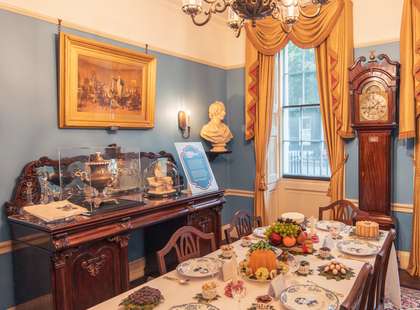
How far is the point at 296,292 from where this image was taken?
5.55ft

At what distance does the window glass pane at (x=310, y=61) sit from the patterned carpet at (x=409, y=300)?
2.85m

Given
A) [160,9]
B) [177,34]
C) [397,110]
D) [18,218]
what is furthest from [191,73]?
[18,218]

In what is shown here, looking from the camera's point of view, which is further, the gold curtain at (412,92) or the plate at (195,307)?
the gold curtain at (412,92)

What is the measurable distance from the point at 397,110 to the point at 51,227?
3.58 metres

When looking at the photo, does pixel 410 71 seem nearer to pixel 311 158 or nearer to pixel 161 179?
pixel 311 158

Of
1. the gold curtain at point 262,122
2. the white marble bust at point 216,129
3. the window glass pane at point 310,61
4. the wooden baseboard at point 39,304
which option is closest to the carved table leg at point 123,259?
the wooden baseboard at point 39,304

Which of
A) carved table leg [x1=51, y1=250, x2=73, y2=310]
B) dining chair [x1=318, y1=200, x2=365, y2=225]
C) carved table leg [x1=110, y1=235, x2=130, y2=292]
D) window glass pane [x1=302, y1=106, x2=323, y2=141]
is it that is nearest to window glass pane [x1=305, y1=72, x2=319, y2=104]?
window glass pane [x1=302, y1=106, x2=323, y2=141]

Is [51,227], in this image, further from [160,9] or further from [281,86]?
[281,86]

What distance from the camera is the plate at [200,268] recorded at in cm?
195

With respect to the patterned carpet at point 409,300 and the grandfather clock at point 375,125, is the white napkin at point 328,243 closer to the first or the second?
the patterned carpet at point 409,300

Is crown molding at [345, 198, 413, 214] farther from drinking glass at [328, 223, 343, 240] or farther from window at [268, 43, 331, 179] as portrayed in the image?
drinking glass at [328, 223, 343, 240]

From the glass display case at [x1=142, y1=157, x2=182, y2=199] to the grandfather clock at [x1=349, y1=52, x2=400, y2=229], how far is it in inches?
82.8

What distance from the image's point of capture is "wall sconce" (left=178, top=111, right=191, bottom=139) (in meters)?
4.38

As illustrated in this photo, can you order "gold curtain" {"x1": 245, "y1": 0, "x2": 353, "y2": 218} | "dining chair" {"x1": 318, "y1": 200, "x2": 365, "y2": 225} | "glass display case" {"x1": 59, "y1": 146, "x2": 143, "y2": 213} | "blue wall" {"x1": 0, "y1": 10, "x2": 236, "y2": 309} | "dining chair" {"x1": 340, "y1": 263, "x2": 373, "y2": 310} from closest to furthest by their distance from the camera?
"dining chair" {"x1": 340, "y1": 263, "x2": 373, "y2": 310} → "blue wall" {"x1": 0, "y1": 10, "x2": 236, "y2": 309} → "glass display case" {"x1": 59, "y1": 146, "x2": 143, "y2": 213} → "dining chair" {"x1": 318, "y1": 200, "x2": 365, "y2": 225} → "gold curtain" {"x1": 245, "y1": 0, "x2": 353, "y2": 218}
